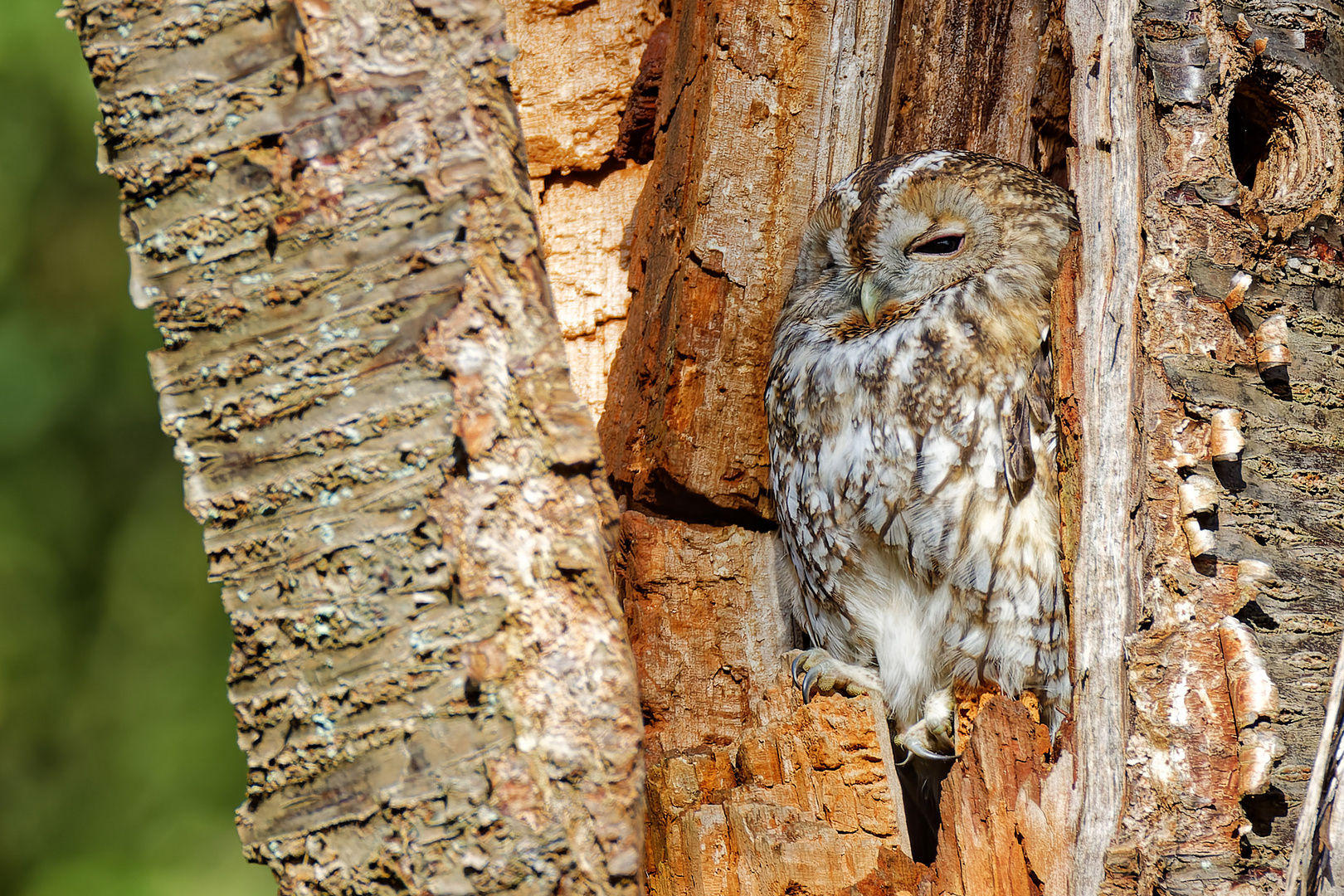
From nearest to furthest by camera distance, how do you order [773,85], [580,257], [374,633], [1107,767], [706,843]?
[374,633] < [1107,767] < [706,843] < [773,85] < [580,257]

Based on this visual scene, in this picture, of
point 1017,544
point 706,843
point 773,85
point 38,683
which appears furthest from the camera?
point 38,683

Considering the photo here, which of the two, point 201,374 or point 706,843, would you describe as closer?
point 201,374

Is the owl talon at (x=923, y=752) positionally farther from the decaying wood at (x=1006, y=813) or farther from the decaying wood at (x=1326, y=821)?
the decaying wood at (x=1326, y=821)

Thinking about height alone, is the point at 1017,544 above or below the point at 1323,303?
below

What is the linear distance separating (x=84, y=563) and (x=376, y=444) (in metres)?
3.55

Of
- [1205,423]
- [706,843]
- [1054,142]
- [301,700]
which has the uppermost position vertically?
[1054,142]

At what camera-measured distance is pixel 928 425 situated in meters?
1.78

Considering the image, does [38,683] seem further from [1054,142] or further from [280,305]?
[1054,142]

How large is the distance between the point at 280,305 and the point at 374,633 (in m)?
0.33

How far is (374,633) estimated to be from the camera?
92cm

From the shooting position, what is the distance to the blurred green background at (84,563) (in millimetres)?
3428

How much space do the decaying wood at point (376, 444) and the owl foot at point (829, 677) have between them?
0.93 meters

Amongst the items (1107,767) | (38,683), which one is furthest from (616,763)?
(38,683)

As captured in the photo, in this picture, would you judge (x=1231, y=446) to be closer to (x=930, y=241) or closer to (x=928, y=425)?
(x=928, y=425)
